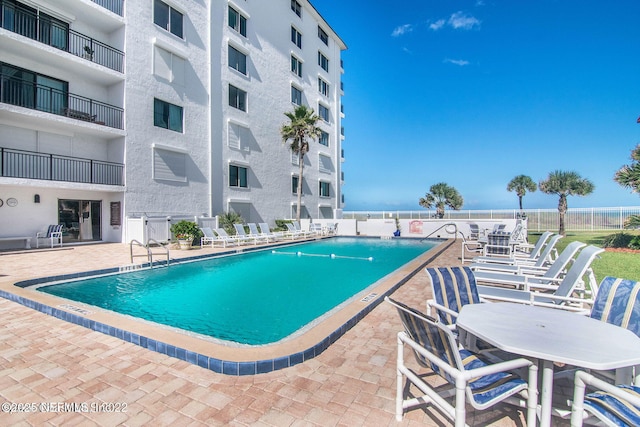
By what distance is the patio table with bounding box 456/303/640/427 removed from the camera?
202 cm

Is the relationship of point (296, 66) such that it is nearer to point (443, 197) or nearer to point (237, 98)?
point (237, 98)

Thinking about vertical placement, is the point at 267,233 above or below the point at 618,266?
above

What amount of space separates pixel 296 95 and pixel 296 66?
8.44ft

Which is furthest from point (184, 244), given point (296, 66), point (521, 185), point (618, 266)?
point (521, 185)

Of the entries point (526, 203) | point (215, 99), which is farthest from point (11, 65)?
point (526, 203)

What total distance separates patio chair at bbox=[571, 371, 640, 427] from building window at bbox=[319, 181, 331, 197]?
30.5 meters

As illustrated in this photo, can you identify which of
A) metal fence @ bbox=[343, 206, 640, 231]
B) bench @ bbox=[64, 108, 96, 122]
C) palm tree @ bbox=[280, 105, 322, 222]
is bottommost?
metal fence @ bbox=[343, 206, 640, 231]

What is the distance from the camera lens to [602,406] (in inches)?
76.4

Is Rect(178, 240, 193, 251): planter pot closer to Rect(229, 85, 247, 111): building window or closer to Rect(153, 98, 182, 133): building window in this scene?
Rect(153, 98, 182, 133): building window

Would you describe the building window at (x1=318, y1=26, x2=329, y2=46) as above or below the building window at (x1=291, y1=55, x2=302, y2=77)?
above

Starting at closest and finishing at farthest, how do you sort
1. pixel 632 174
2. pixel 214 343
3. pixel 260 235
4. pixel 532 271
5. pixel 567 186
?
1. pixel 214 343
2. pixel 532 271
3. pixel 632 174
4. pixel 260 235
5. pixel 567 186

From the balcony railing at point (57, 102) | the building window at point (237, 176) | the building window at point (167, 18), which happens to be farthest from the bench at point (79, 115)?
the building window at point (237, 176)

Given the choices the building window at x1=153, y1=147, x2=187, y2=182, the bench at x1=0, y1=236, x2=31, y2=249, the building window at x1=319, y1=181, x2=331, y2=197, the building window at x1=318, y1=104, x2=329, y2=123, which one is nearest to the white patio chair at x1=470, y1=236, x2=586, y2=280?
the building window at x1=153, y1=147, x2=187, y2=182

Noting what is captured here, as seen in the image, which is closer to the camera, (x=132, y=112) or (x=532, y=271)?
(x=532, y=271)
